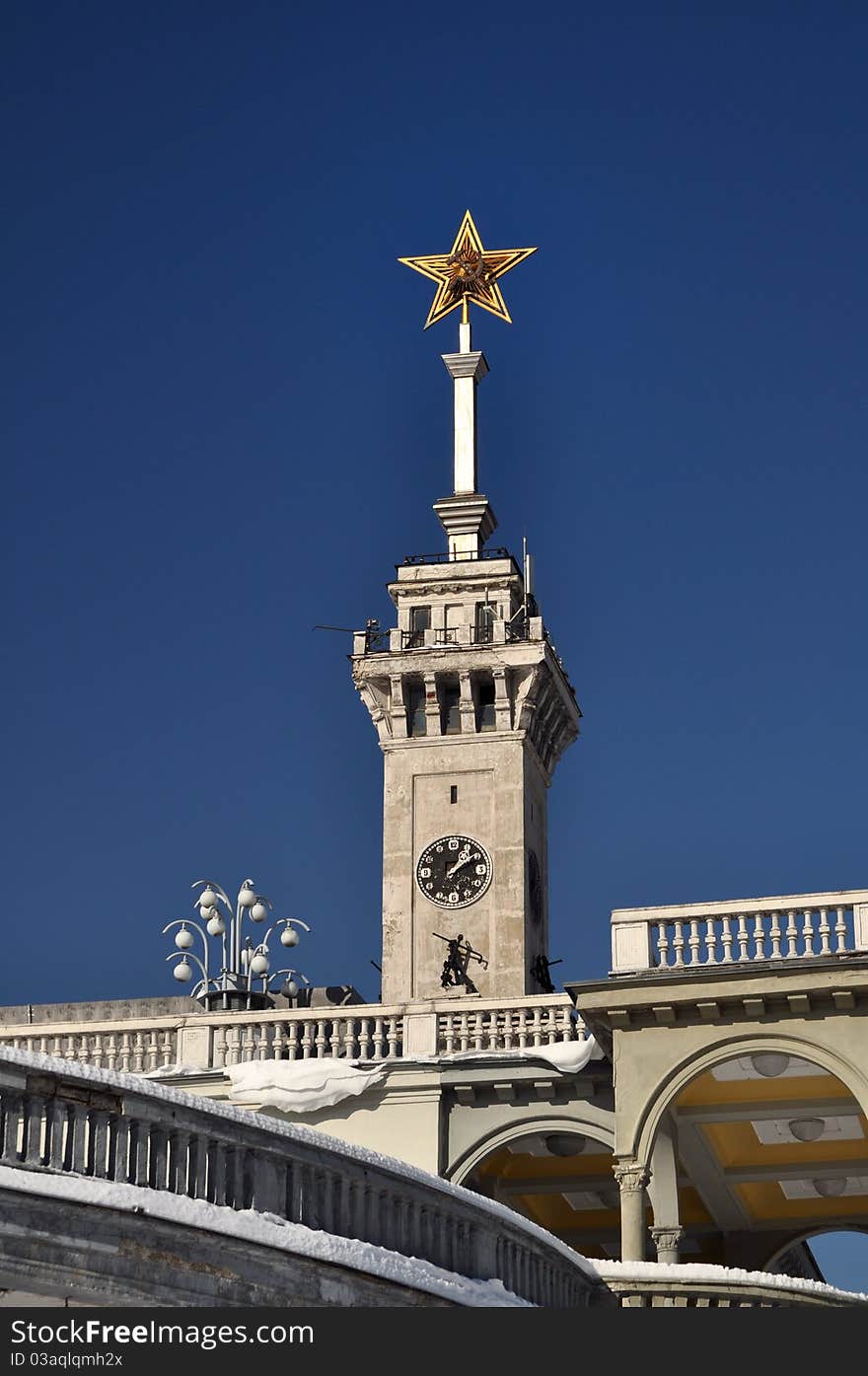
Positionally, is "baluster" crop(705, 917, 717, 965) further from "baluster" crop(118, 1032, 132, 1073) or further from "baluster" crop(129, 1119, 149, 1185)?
"baluster" crop(129, 1119, 149, 1185)

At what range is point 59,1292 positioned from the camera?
14.7 metres

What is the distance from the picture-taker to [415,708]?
54469mm

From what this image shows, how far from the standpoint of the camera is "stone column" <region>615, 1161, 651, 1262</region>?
1238 inches

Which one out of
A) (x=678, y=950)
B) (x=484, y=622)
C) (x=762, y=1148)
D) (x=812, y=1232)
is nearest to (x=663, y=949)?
(x=678, y=950)

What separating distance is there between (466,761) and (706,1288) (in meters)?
29.8

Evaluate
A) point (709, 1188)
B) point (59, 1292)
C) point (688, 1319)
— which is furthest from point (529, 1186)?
point (59, 1292)

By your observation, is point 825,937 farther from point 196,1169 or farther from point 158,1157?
point 158,1157

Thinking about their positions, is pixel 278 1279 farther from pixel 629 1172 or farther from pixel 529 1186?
pixel 529 1186

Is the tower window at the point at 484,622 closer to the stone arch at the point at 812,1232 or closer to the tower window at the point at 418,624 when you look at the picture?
the tower window at the point at 418,624

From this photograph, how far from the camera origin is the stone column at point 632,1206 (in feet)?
103

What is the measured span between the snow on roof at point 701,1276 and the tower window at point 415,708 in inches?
1165

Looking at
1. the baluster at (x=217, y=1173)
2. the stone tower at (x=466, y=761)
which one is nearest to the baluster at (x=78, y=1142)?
the baluster at (x=217, y=1173)

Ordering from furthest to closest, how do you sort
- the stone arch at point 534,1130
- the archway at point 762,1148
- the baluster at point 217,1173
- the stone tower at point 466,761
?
the stone tower at point 466,761
the stone arch at point 534,1130
the archway at point 762,1148
the baluster at point 217,1173

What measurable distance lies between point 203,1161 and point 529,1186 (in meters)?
23.4
